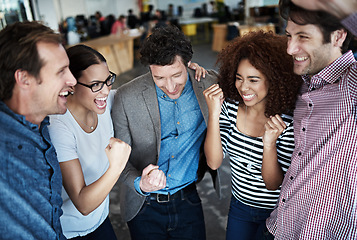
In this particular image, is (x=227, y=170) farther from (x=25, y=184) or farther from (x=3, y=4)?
(x=3, y=4)

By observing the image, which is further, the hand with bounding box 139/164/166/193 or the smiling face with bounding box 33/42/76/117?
the hand with bounding box 139/164/166/193

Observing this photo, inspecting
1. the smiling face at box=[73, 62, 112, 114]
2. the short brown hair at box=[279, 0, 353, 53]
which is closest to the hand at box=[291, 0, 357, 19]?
the short brown hair at box=[279, 0, 353, 53]

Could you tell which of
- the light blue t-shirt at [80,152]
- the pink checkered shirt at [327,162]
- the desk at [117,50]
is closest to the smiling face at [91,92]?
the light blue t-shirt at [80,152]

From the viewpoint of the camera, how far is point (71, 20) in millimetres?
10211

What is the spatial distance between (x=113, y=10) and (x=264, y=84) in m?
17.9

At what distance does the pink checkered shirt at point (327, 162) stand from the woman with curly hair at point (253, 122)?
0.19 m

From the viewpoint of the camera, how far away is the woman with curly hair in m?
1.57

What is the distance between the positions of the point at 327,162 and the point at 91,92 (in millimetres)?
1112

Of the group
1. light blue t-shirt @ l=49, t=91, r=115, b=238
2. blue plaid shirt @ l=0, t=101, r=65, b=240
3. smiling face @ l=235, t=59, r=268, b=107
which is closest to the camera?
blue plaid shirt @ l=0, t=101, r=65, b=240

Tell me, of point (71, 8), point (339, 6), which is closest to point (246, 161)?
point (339, 6)

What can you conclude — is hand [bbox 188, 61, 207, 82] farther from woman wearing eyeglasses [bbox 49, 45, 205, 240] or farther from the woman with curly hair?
woman wearing eyeglasses [bbox 49, 45, 205, 240]

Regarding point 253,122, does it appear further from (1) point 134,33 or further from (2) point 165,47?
(1) point 134,33

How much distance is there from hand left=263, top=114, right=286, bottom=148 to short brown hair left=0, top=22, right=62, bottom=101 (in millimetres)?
1044

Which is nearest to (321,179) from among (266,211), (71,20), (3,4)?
(266,211)
